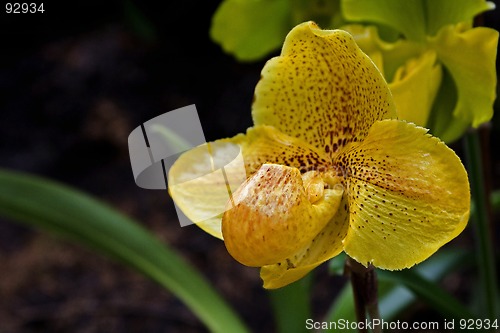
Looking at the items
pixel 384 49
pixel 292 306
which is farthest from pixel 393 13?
pixel 292 306

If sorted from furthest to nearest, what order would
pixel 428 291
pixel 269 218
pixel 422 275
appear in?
pixel 422 275 < pixel 428 291 < pixel 269 218

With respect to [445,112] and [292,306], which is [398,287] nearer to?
[292,306]

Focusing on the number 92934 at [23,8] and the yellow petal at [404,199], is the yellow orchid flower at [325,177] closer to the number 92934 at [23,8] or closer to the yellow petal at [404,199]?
the yellow petal at [404,199]

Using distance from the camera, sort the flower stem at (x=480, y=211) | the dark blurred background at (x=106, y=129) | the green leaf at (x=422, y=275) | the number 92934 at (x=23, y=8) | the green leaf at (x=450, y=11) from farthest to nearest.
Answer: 1. the number 92934 at (x=23, y=8)
2. the dark blurred background at (x=106, y=129)
3. the green leaf at (x=422, y=275)
4. the flower stem at (x=480, y=211)
5. the green leaf at (x=450, y=11)

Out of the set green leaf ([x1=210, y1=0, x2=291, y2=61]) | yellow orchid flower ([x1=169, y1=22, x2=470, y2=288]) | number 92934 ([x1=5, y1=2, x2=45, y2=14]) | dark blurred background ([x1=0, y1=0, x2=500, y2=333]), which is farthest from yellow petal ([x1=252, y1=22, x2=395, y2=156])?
number 92934 ([x1=5, y1=2, x2=45, y2=14])

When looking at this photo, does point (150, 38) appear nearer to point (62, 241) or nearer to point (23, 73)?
point (23, 73)

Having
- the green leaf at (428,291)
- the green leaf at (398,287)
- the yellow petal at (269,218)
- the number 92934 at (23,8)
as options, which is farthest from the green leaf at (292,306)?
the number 92934 at (23,8)
